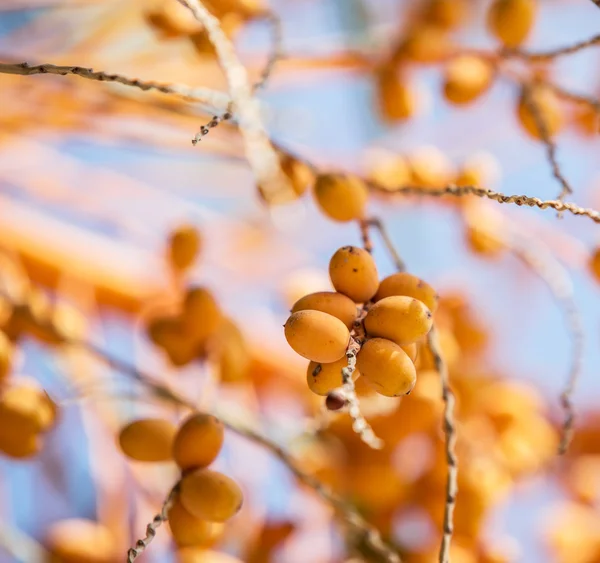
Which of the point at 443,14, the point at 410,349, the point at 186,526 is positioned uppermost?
the point at 443,14

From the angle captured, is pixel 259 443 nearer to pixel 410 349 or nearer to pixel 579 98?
pixel 410 349

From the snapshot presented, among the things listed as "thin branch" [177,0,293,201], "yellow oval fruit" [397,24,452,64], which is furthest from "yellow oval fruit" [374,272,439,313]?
"yellow oval fruit" [397,24,452,64]

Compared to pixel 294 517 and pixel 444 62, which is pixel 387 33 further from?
pixel 294 517

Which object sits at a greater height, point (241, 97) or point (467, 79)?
point (467, 79)

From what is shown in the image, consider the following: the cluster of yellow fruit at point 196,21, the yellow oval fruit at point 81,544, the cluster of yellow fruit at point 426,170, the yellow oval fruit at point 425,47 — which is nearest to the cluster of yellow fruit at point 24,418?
the yellow oval fruit at point 81,544

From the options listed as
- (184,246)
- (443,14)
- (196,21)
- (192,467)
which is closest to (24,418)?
(192,467)

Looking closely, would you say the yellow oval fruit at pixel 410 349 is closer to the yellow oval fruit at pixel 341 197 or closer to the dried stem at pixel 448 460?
the dried stem at pixel 448 460

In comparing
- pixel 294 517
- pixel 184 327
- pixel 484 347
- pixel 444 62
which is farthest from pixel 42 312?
pixel 484 347
